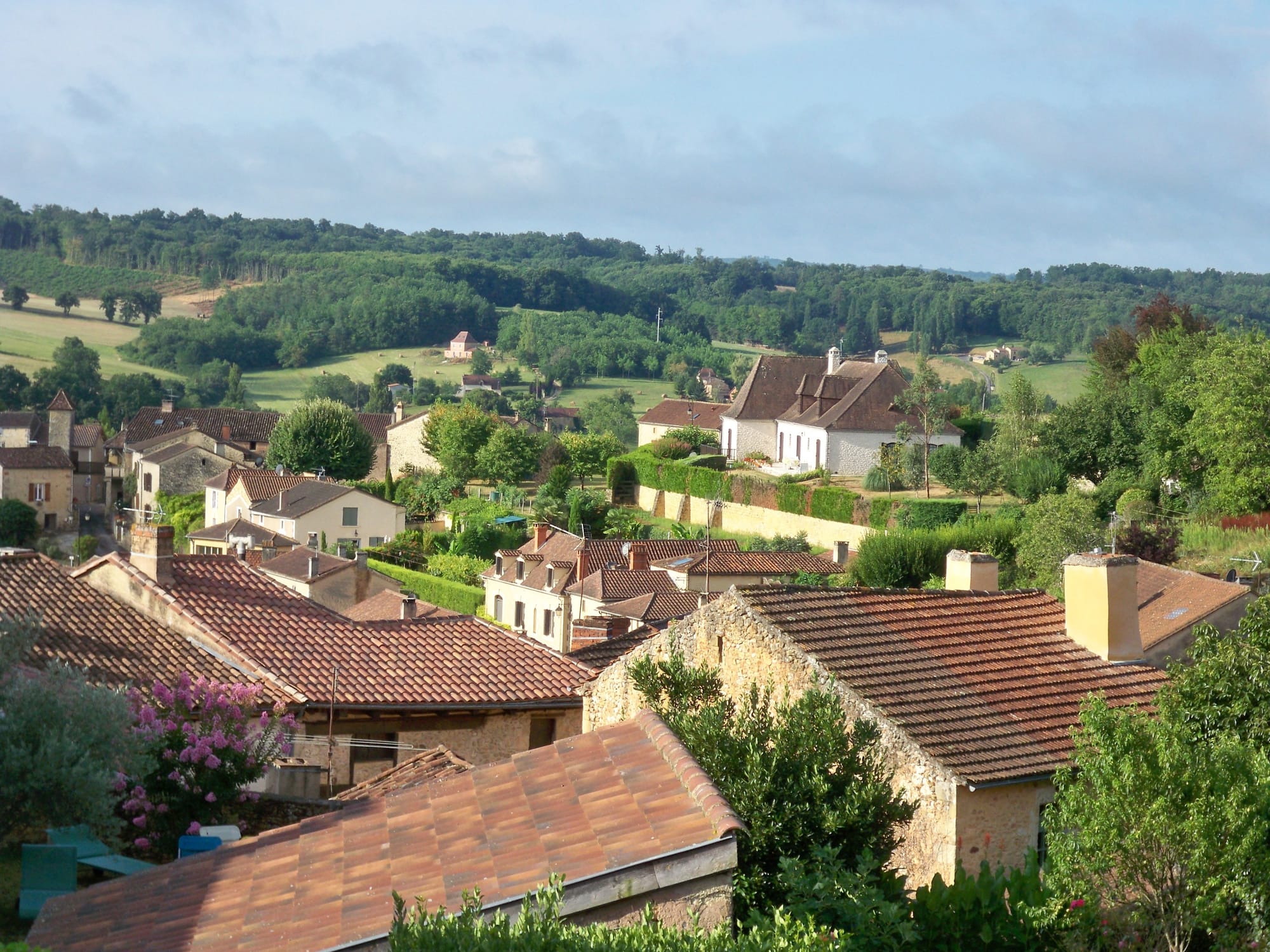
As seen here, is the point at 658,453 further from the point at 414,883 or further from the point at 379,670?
the point at 414,883

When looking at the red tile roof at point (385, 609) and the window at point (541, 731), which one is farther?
the red tile roof at point (385, 609)

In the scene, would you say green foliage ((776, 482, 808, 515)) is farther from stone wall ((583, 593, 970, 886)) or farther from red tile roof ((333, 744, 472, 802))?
red tile roof ((333, 744, 472, 802))

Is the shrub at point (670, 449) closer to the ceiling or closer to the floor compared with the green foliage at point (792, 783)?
closer to the floor

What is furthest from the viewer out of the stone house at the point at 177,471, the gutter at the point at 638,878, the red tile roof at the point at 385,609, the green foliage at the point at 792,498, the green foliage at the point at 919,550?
the stone house at the point at 177,471

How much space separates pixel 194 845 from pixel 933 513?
41267mm

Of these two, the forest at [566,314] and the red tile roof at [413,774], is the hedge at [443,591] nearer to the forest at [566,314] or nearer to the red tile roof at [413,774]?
the red tile roof at [413,774]

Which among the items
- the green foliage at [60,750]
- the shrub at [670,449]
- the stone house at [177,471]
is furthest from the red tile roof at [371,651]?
the stone house at [177,471]

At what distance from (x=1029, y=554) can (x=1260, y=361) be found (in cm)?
1114

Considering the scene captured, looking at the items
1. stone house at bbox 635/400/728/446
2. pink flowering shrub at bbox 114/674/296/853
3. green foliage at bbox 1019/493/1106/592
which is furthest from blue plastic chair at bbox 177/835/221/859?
stone house at bbox 635/400/728/446

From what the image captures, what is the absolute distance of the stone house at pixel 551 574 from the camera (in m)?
45.9

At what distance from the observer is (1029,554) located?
39.9m

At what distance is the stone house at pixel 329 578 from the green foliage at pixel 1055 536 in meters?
17.5

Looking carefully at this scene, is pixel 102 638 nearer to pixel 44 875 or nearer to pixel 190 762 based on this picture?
pixel 190 762

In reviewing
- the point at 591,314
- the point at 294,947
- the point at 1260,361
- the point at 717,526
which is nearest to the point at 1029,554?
the point at 1260,361
